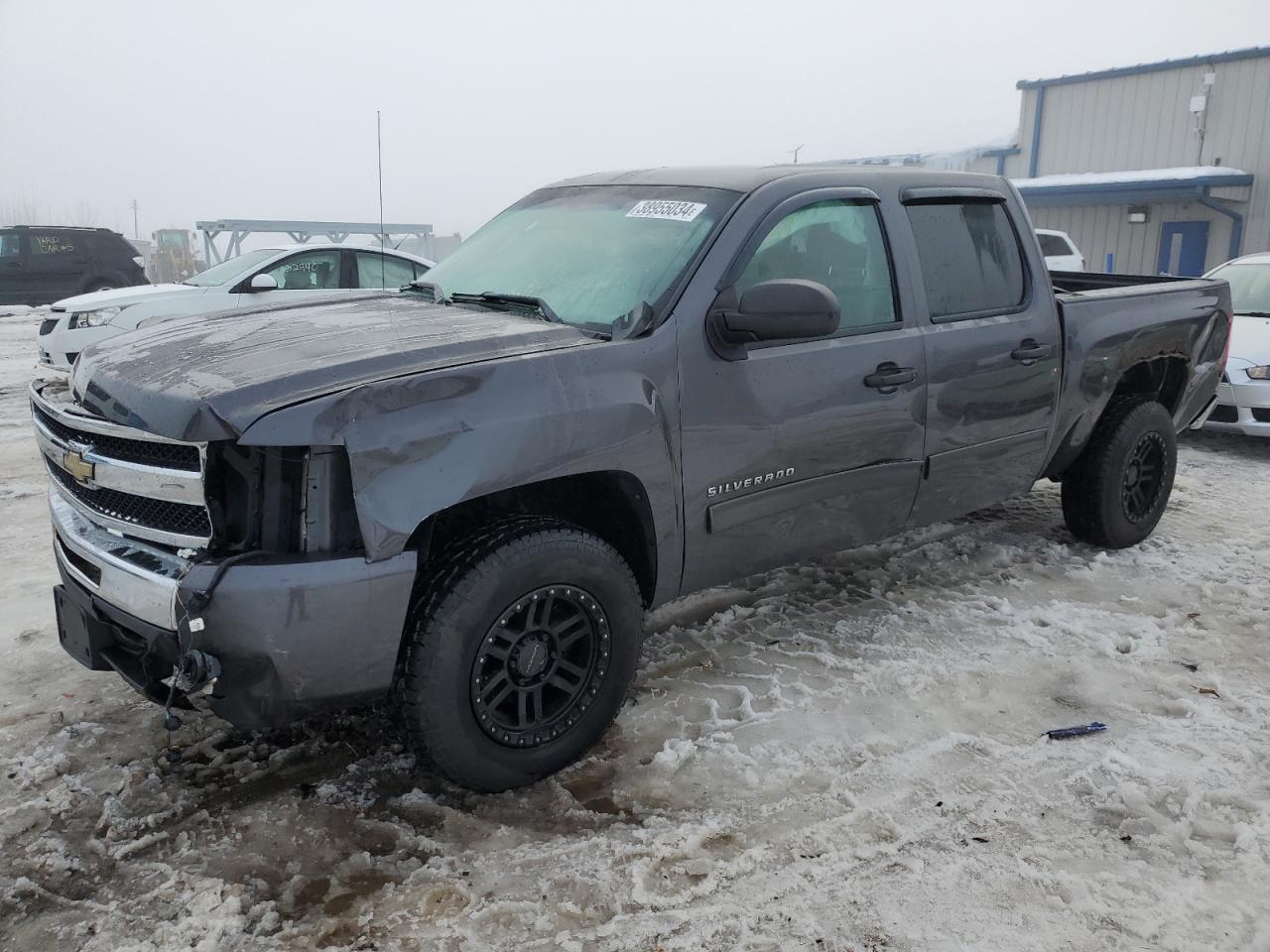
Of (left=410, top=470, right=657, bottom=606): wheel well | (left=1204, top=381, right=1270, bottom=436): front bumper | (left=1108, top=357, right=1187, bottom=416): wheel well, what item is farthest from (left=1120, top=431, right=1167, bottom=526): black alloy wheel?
(left=410, top=470, right=657, bottom=606): wheel well

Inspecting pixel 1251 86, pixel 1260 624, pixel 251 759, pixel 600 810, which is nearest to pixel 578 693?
pixel 600 810

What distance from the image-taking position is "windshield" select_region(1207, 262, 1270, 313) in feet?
28.9

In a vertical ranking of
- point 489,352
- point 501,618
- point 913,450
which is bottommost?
point 501,618

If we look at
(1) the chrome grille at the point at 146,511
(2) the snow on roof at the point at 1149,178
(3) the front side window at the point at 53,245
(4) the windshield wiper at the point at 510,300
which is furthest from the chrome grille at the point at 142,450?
(3) the front side window at the point at 53,245

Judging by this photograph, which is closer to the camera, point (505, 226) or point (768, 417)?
point (768, 417)

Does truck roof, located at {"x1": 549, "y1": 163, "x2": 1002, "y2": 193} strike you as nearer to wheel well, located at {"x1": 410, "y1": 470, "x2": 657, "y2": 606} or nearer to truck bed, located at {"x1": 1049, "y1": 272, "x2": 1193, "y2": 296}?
wheel well, located at {"x1": 410, "y1": 470, "x2": 657, "y2": 606}

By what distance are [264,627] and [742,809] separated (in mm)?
1445

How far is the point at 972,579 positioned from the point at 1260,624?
121cm

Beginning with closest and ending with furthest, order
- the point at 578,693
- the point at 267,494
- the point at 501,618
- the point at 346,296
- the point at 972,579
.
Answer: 1. the point at 267,494
2. the point at 501,618
3. the point at 578,693
4. the point at 346,296
5. the point at 972,579

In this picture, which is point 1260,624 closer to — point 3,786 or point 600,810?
point 600,810

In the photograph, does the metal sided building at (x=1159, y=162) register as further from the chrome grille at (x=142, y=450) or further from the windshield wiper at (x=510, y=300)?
the chrome grille at (x=142, y=450)

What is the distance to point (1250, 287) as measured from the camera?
29.7 feet

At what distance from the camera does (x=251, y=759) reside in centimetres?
309

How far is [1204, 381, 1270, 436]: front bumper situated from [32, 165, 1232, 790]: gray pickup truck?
162 inches
